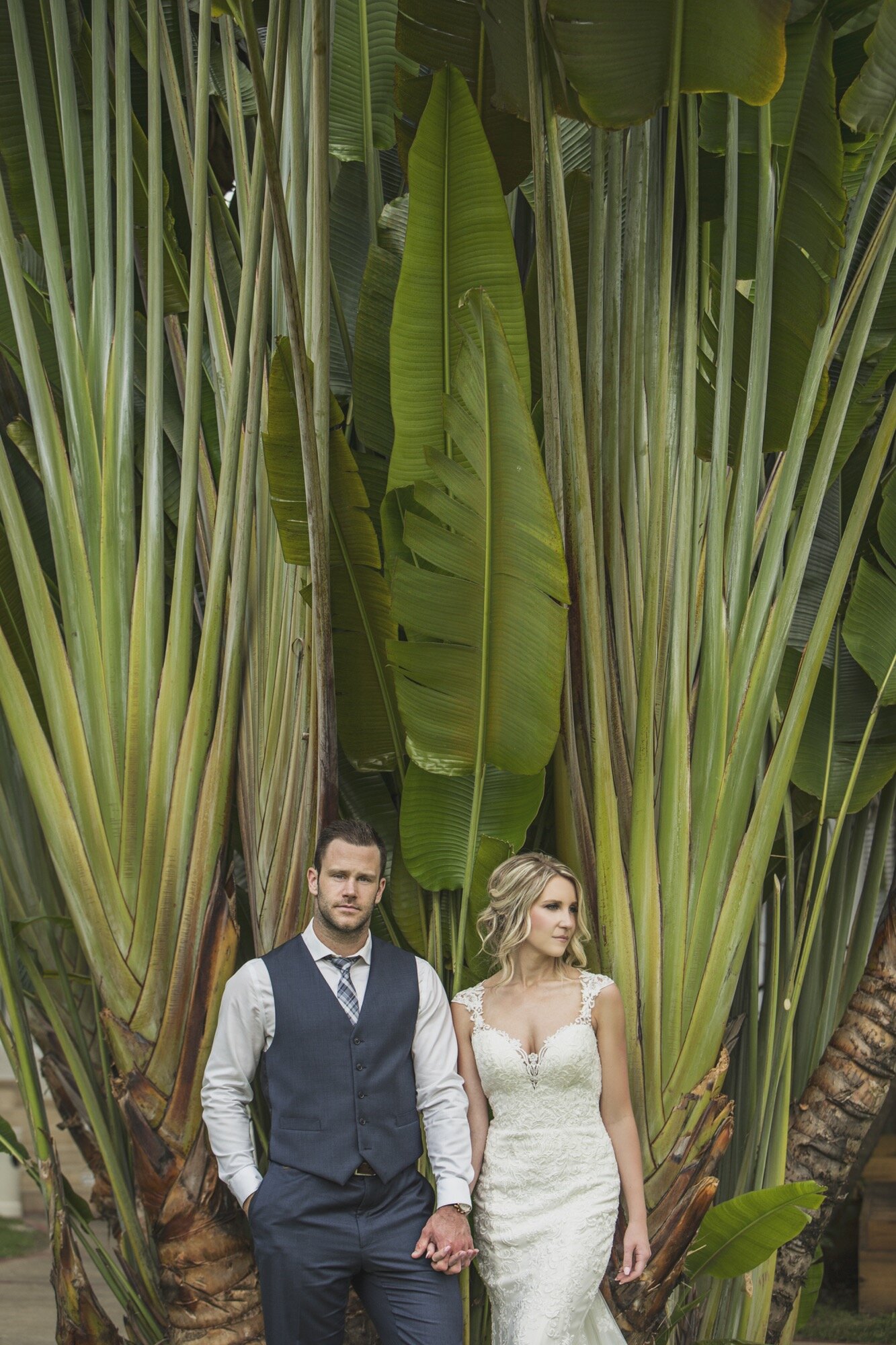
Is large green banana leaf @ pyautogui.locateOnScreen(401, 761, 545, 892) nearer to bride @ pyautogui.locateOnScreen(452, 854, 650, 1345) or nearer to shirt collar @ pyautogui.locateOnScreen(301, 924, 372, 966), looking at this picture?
bride @ pyautogui.locateOnScreen(452, 854, 650, 1345)

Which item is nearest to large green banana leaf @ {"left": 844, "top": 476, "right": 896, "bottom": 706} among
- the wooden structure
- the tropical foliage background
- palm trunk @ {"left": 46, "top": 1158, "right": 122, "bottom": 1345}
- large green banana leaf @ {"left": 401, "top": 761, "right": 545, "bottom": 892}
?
the tropical foliage background

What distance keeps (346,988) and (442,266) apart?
1459 millimetres

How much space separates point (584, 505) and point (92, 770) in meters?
1.16

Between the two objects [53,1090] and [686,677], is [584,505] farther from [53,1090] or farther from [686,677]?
[53,1090]

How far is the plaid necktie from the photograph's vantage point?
7.29ft

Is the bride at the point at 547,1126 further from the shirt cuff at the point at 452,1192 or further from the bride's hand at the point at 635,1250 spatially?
the shirt cuff at the point at 452,1192

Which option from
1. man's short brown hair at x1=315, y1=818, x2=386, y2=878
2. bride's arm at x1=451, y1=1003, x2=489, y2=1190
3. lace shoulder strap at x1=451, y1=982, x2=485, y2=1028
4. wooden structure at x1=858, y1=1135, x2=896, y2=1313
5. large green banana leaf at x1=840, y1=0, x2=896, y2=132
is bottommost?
wooden structure at x1=858, y1=1135, x2=896, y2=1313

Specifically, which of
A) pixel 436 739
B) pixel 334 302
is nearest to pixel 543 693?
pixel 436 739

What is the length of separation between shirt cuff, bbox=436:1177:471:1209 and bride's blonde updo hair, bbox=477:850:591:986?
0.41 meters

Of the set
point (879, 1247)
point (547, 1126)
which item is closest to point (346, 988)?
point (547, 1126)

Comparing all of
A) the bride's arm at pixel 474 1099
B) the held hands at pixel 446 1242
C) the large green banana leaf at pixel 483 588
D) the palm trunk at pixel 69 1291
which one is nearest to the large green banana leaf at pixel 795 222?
the large green banana leaf at pixel 483 588

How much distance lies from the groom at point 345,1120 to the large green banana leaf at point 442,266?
2.96 ft

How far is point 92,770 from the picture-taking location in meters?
2.50

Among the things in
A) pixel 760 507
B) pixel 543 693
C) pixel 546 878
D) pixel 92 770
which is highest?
pixel 760 507
